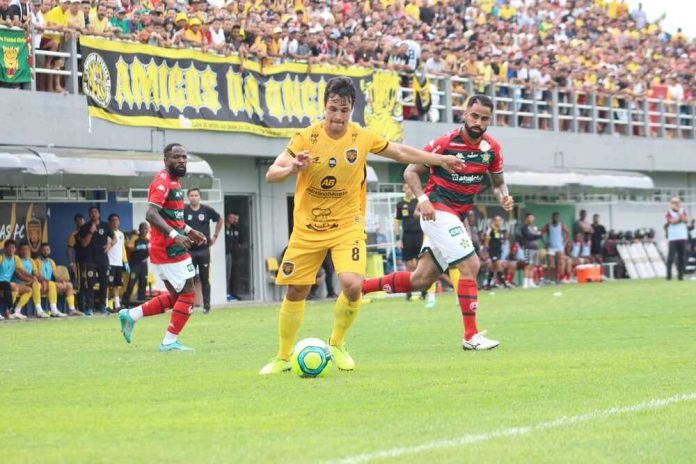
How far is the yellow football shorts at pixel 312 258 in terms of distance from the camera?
10.6 metres

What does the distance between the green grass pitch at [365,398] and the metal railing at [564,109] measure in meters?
18.7

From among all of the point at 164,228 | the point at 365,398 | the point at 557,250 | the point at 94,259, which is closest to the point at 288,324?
the point at 365,398

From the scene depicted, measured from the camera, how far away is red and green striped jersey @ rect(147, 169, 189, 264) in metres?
13.8

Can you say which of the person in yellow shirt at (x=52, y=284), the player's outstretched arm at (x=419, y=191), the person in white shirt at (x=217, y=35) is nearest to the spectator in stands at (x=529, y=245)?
the person in white shirt at (x=217, y=35)

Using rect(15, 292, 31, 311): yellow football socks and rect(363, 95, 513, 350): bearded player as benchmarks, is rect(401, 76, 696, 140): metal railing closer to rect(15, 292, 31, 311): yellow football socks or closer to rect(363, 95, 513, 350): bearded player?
rect(15, 292, 31, 311): yellow football socks

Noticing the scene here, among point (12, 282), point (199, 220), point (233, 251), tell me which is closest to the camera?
point (199, 220)

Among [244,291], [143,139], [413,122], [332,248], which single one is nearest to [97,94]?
[143,139]

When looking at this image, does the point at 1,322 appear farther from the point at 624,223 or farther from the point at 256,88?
the point at 624,223

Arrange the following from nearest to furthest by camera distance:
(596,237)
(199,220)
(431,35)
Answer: (199,220), (431,35), (596,237)

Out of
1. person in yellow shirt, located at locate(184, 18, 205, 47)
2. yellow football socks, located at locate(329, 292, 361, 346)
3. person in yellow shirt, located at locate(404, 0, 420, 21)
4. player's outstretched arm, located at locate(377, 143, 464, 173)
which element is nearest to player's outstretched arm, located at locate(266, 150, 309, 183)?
player's outstretched arm, located at locate(377, 143, 464, 173)

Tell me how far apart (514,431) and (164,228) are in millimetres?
7130

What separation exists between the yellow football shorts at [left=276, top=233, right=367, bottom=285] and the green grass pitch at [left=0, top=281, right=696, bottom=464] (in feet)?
2.62

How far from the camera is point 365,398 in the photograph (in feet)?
A: 28.7

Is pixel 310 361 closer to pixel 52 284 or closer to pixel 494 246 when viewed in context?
pixel 52 284
